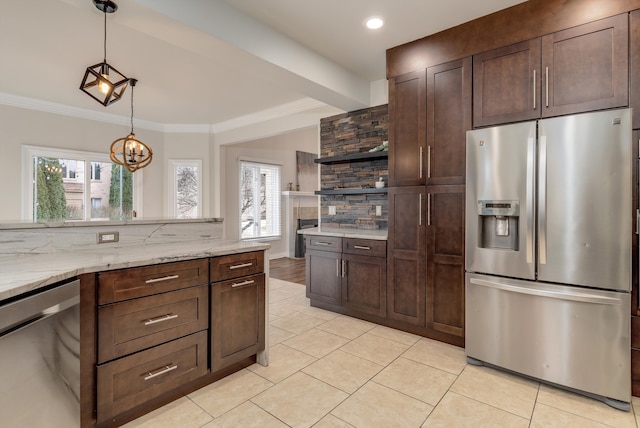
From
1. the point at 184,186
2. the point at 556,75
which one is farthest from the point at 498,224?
the point at 184,186

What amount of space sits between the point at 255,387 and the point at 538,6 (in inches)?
130

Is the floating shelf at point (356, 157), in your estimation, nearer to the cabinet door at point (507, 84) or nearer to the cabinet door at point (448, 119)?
the cabinet door at point (448, 119)

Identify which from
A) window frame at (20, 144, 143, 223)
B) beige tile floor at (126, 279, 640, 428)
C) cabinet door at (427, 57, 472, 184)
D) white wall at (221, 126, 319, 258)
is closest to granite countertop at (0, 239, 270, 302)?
beige tile floor at (126, 279, 640, 428)

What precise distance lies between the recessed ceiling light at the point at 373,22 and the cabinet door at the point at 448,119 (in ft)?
1.90

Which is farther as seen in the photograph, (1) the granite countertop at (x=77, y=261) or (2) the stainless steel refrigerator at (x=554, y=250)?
(2) the stainless steel refrigerator at (x=554, y=250)

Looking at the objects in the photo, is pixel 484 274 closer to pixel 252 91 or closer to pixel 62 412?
pixel 62 412

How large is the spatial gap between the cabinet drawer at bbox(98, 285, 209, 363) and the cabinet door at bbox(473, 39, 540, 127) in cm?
244

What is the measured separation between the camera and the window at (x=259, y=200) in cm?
707

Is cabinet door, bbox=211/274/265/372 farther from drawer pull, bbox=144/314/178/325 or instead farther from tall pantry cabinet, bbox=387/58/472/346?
tall pantry cabinet, bbox=387/58/472/346

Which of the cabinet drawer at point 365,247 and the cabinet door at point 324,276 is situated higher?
the cabinet drawer at point 365,247

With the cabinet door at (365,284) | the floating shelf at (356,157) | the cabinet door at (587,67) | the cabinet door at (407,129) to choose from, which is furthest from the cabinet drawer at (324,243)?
the cabinet door at (587,67)

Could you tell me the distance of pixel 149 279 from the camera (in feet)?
5.92

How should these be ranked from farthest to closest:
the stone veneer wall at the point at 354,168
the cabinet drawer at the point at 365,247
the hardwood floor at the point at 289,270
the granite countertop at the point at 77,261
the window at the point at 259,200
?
the window at the point at 259,200, the hardwood floor at the point at 289,270, the stone veneer wall at the point at 354,168, the cabinet drawer at the point at 365,247, the granite countertop at the point at 77,261

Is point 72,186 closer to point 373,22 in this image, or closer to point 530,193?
point 373,22
